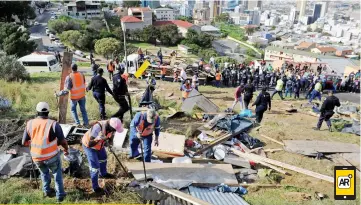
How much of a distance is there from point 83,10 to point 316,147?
242 ft

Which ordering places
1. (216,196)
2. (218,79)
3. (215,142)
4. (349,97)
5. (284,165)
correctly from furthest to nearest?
1. (218,79)
2. (349,97)
3. (215,142)
4. (284,165)
5. (216,196)

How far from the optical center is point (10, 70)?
11984 millimetres

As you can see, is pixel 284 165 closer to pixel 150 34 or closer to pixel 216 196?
pixel 216 196

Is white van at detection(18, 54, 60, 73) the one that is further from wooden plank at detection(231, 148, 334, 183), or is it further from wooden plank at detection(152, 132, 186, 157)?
wooden plank at detection(231, 148, 334, 183)

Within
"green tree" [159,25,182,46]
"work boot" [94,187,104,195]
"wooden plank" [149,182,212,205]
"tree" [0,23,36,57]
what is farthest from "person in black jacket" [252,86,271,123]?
"green tree" [159,25,182,46]

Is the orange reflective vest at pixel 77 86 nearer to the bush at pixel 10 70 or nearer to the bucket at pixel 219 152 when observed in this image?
the bucket at pixel 219 152

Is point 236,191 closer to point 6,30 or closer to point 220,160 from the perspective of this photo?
point 220,160

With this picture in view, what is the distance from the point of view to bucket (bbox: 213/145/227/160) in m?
6.66

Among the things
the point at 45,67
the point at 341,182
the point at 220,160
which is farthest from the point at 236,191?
the point at 45,67

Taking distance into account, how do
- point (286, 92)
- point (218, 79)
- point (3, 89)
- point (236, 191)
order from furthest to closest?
point (218, 79) < point (286, 92) < point (3, 89) < point (236, 191)

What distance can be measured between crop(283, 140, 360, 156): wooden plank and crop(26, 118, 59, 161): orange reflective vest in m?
5.96

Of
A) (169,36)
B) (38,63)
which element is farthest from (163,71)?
(169,36)

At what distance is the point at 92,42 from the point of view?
49.9 meters

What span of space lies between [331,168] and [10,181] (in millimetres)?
6822
